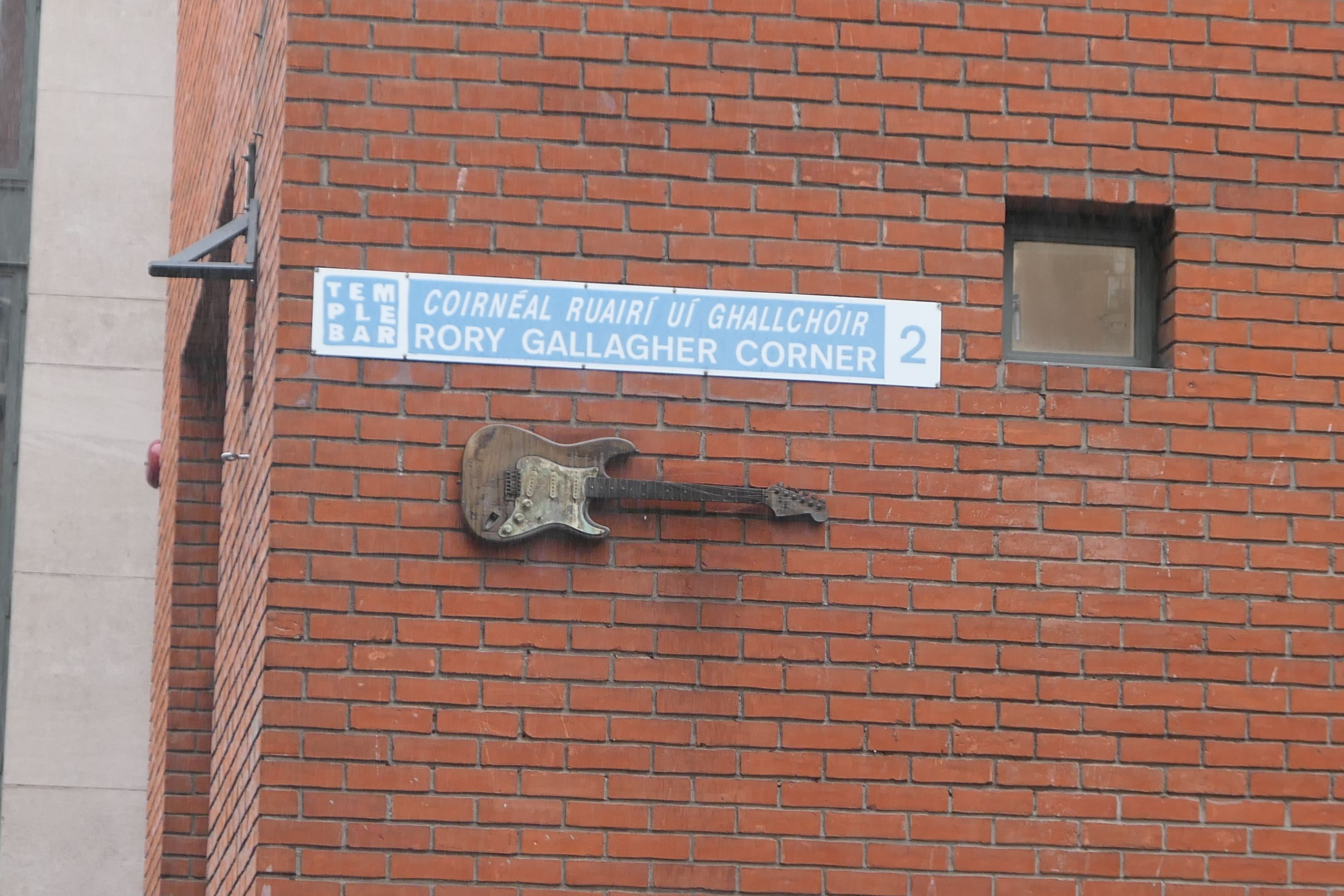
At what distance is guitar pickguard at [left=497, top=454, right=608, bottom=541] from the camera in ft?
16.7

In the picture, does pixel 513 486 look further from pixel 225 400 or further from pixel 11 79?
pixel 11 79

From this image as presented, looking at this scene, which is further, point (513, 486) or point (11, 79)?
point (11, 79)

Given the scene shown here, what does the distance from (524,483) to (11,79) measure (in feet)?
33.8

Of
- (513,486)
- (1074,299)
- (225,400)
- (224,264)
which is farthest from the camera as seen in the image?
(225,400)

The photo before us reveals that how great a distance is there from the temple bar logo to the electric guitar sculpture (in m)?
0.23

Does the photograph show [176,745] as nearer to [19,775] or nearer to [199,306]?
[199,306]

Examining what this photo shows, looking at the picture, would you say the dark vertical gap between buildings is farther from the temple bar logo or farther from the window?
the window

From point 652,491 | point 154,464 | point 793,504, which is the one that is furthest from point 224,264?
point 154,464

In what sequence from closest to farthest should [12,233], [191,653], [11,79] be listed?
[191,653] → [12,233] → [11,79]

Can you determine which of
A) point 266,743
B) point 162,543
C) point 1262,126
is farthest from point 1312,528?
point 162,543

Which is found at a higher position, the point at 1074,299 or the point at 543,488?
the point at 1074,299

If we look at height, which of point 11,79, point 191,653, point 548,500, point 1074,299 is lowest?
point 191,653

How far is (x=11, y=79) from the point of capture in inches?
551

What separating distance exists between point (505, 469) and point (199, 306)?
3370 mm
